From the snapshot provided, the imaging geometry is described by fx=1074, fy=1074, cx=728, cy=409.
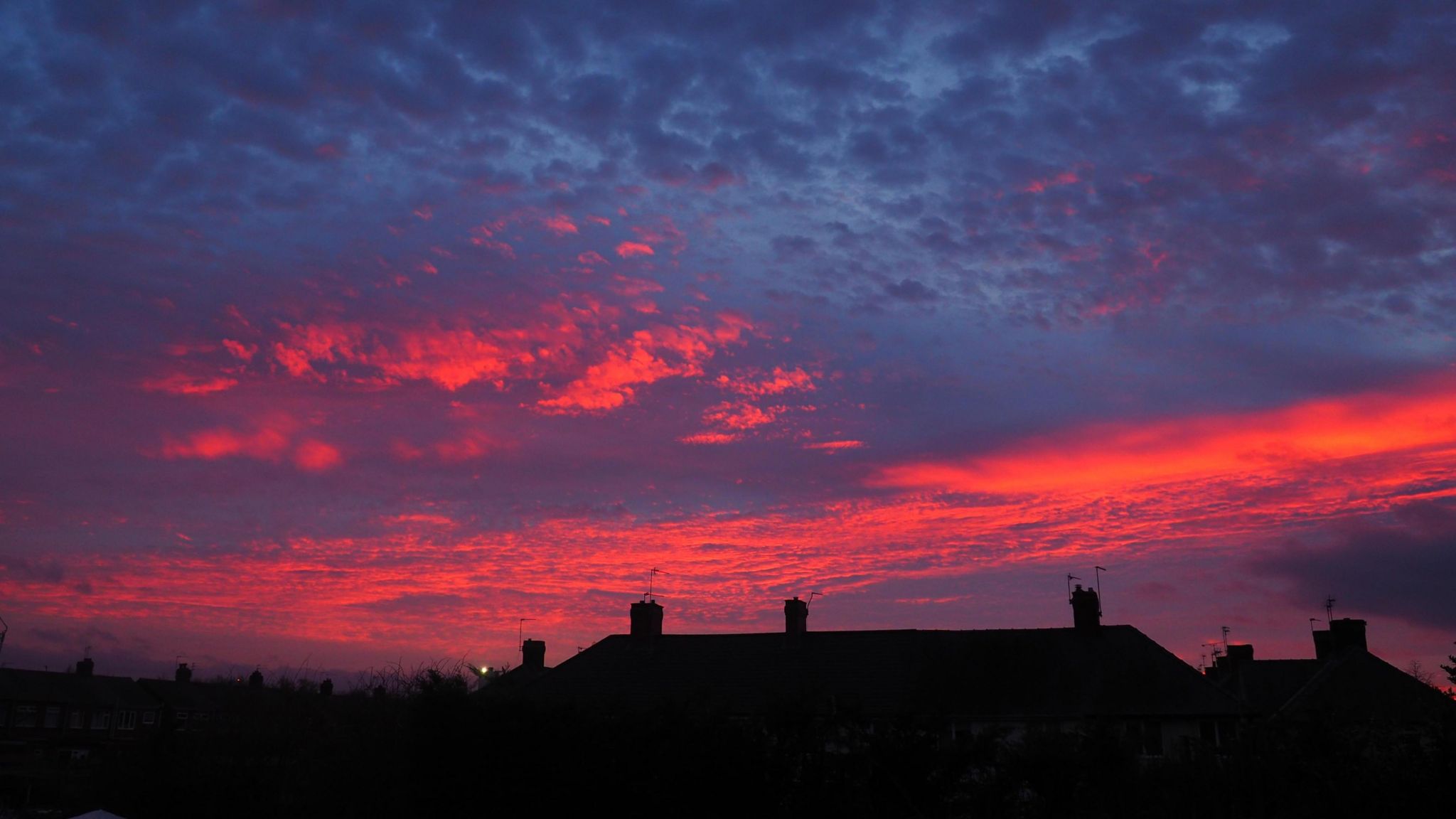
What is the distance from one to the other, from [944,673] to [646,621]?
1230 cm

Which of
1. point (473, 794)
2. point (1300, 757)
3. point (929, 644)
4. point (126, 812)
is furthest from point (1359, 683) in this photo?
point (126, 812)

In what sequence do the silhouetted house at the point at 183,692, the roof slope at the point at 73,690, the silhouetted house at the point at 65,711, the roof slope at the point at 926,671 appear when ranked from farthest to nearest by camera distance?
the silhouetted house at the point at 183,692, the roof slope at the point at 73,690, the silhouetted house at the point at 65,711, the roof slope at the point at 926,671

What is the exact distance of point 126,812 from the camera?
25922 millimetres

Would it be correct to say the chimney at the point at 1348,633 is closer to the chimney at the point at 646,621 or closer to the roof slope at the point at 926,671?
the roof slope at the point at 926,671

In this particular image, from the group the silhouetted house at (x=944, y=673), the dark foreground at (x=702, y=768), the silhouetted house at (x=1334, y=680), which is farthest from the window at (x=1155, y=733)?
the dark foreground at (x=702, y=768)

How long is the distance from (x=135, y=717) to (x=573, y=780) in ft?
220

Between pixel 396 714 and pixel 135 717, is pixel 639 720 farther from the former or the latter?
pixel 135 717

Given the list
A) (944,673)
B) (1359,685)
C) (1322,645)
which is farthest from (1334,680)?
(944,673)

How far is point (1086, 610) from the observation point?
38469mm

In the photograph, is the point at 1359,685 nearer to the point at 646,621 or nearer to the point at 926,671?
the point at 926,671

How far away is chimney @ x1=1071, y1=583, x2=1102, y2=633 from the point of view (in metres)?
38.3

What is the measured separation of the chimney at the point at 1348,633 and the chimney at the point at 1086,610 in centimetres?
1637

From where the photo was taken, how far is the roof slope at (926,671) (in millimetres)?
34562

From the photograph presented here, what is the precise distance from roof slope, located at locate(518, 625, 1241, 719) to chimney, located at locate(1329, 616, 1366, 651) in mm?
16448
